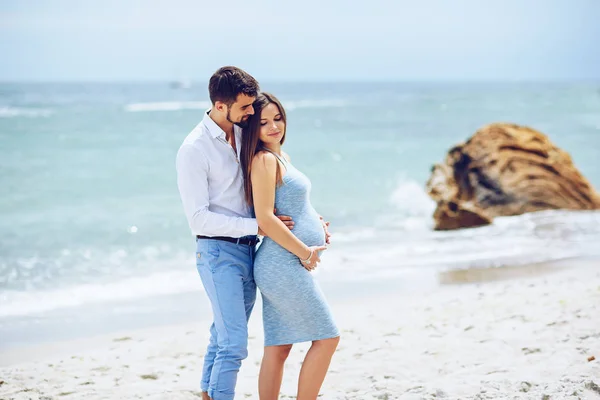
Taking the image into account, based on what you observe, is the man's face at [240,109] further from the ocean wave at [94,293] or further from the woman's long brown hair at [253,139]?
the ocean wave at [94,293]

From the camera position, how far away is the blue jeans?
3.88 meters

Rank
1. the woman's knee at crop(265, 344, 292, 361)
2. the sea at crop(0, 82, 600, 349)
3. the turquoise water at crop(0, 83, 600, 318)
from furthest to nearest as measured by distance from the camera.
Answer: the turquoise water at crop(0, 83, 600, 318), the sea at crop(0, 82, 600, 349), the woman's knee at crop(265, 344, 292, 361)

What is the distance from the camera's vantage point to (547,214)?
42.1 ft

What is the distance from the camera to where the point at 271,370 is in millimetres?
4070

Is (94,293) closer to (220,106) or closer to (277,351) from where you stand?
(277,351)

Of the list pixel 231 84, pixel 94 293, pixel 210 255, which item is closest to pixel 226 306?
pixel 210 255

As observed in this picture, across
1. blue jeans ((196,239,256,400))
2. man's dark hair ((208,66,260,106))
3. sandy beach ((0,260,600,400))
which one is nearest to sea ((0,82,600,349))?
sandy beach ((0,260,600,400))

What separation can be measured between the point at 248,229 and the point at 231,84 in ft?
2.55

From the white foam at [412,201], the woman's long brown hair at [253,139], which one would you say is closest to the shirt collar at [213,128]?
the woman's long brown hair at [253,139]

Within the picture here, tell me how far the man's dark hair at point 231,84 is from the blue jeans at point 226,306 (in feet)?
2.60

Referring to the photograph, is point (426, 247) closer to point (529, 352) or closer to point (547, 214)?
point (547, 214)

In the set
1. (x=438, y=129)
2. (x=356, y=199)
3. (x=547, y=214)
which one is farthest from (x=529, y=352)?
(x=438, y=129)

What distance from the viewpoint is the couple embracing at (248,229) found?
3844 millimetres

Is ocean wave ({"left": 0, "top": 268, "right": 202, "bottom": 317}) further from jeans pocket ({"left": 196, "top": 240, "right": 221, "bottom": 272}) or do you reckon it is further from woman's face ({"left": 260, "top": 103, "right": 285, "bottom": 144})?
woman's face ({"left": 260, "top": 103, "right": 285, "bottom": 144})
